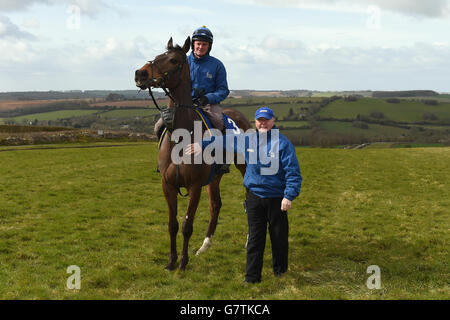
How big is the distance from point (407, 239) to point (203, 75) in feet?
22.2

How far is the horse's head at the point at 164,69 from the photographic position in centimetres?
618

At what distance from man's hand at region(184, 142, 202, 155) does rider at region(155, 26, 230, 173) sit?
0.96m

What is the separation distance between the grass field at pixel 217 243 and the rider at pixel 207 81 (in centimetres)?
302

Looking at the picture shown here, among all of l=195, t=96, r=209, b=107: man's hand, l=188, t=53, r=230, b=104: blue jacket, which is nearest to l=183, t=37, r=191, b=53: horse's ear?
l=188, t=53, r=230, b=104: blue jacket

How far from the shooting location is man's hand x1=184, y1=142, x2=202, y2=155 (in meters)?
6.77

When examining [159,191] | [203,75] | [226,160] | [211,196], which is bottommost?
[159,191]

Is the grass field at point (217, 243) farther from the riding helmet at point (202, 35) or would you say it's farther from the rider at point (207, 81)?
the riding helmet at point (202, 35)

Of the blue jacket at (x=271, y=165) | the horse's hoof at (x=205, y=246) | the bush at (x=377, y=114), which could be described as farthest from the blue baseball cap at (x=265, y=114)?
the bush at (x=377, y=114)

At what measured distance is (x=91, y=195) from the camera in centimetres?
1552

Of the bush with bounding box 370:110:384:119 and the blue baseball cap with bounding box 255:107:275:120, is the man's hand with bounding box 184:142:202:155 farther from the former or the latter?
the bush with bounding box 370:110:384:119

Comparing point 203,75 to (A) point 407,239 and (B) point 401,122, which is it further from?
(B) point 401,122

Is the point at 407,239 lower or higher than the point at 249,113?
lower
